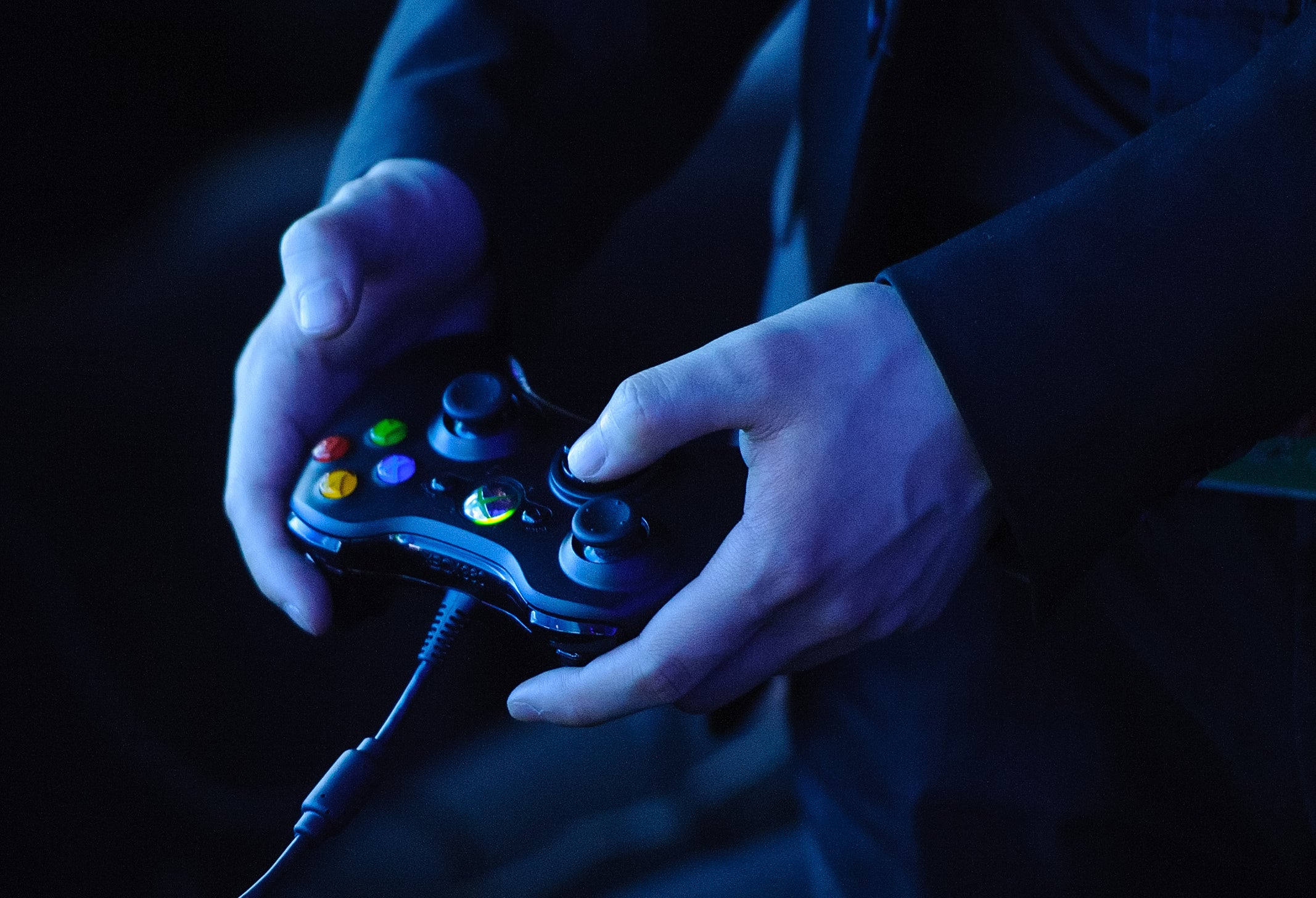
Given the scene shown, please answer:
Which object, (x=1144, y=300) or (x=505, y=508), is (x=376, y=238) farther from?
(x=1144, y=300)

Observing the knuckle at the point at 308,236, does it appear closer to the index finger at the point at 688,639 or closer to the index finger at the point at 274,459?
the index finger at the point at 274,459

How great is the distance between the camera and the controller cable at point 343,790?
0.47 m

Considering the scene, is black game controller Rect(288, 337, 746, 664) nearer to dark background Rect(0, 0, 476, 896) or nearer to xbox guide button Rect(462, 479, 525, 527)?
xbox guide button Rect(462, 479, 525, 527)

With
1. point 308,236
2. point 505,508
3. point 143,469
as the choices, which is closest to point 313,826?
point 505,508

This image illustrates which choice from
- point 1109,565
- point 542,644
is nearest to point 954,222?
point 1109,565

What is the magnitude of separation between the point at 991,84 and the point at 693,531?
12.5 inches

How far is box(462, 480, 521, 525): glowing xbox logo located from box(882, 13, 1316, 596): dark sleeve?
21cm

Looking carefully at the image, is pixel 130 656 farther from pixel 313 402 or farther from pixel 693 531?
pixel 693 531

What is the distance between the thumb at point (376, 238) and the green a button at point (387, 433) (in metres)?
0.07

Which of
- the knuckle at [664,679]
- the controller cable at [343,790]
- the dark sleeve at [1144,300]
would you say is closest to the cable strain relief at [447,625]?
the controller cable at [343,790]

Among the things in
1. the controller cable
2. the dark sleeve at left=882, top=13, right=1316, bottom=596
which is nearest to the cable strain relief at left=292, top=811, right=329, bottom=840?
the controller cable

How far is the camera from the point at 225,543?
2.93ft

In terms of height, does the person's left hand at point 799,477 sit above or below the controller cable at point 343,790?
above

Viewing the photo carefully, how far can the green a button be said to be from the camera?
571 millimetres
